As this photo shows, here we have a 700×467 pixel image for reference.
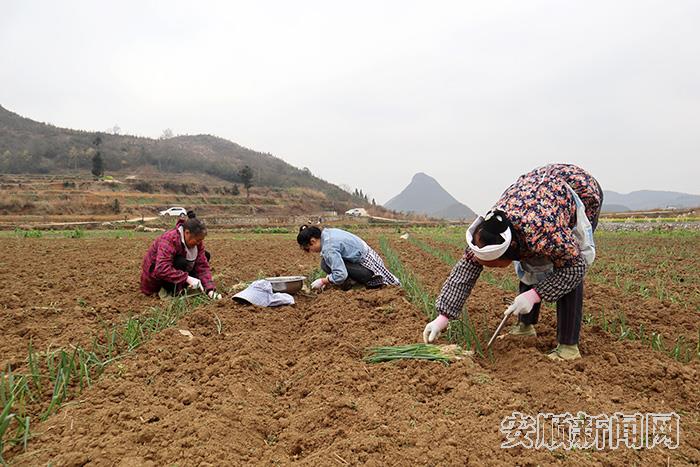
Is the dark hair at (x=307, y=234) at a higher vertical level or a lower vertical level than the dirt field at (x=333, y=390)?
higher

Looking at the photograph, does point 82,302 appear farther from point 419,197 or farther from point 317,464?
point 419,197

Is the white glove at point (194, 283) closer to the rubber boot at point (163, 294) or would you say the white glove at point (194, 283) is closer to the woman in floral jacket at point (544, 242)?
the rubber boot at point (163, 294)

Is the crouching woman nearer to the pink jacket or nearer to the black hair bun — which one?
the pink jacket

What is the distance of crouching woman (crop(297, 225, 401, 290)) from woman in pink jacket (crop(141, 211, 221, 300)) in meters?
1.10

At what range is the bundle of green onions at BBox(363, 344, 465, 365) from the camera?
8.79 ft

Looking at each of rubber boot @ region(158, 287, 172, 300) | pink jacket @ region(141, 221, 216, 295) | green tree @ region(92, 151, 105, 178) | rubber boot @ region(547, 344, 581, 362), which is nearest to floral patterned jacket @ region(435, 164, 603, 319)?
rubber boot @ region(547, 344, 581, 362)

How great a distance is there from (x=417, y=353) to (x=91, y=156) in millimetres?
59518

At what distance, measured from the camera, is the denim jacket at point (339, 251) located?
15.6 ft

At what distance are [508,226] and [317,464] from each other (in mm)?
1533

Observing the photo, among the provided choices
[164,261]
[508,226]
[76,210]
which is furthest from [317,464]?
[76,210]

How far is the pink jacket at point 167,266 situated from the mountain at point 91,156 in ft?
174

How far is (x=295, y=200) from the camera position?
155ft

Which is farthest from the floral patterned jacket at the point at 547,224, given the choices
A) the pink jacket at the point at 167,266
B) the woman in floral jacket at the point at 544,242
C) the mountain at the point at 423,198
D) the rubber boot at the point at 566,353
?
the mountain at the point at 423,198

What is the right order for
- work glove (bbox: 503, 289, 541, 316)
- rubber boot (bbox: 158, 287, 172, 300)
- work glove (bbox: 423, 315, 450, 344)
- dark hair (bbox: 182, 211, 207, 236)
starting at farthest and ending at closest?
rubber boot (bbox: 158, 287, 172, 300) → dark hair (bbox: 182, 211, 207, 236) → work glove (bbox: 423, 315, 450, 344) → work glove (bbox: 503, 289, 541, 316)
